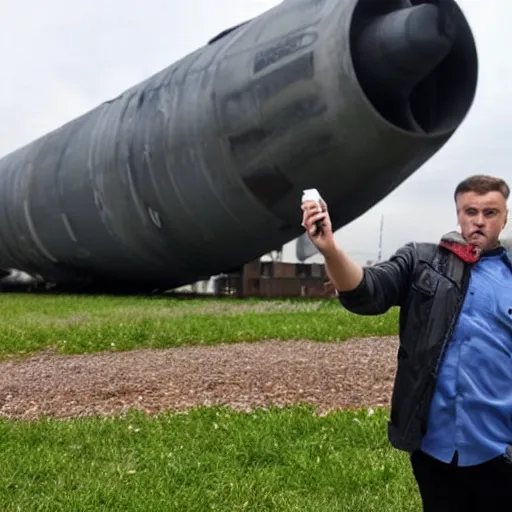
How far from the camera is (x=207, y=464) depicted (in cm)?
412

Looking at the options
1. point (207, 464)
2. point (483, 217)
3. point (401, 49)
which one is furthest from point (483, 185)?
point (401, 49)

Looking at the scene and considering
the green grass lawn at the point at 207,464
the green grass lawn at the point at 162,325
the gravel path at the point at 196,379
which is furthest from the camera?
the green grass lawn at the point at 162,325

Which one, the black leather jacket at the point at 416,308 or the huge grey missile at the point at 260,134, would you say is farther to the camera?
the huge grey missile at the point at 260,134

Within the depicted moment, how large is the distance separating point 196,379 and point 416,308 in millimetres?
4522

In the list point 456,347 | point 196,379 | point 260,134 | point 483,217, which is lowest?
point 196,379

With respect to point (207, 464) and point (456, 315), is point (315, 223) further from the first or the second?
point (207, 464)

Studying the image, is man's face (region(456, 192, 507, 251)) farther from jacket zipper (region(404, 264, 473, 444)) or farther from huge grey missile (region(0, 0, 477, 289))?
huge grey missile (region(0, 0, 477, 289))

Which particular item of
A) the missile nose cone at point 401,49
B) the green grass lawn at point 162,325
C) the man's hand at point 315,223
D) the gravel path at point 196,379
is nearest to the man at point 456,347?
the man's hand at point 315,223

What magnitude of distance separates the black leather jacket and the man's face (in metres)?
0.08

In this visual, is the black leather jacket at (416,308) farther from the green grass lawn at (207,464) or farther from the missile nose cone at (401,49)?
the missile nose cone at (401,49)

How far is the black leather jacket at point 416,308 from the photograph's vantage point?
7.06 feet

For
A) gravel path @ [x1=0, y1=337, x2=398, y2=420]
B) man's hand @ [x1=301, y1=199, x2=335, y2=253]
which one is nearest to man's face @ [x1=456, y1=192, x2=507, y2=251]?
man's hand @ [x1=301, y1=199, x2=335, y2=253]

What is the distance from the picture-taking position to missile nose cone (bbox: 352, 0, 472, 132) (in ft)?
25.9

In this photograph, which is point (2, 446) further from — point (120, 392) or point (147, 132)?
point (147, 132)
